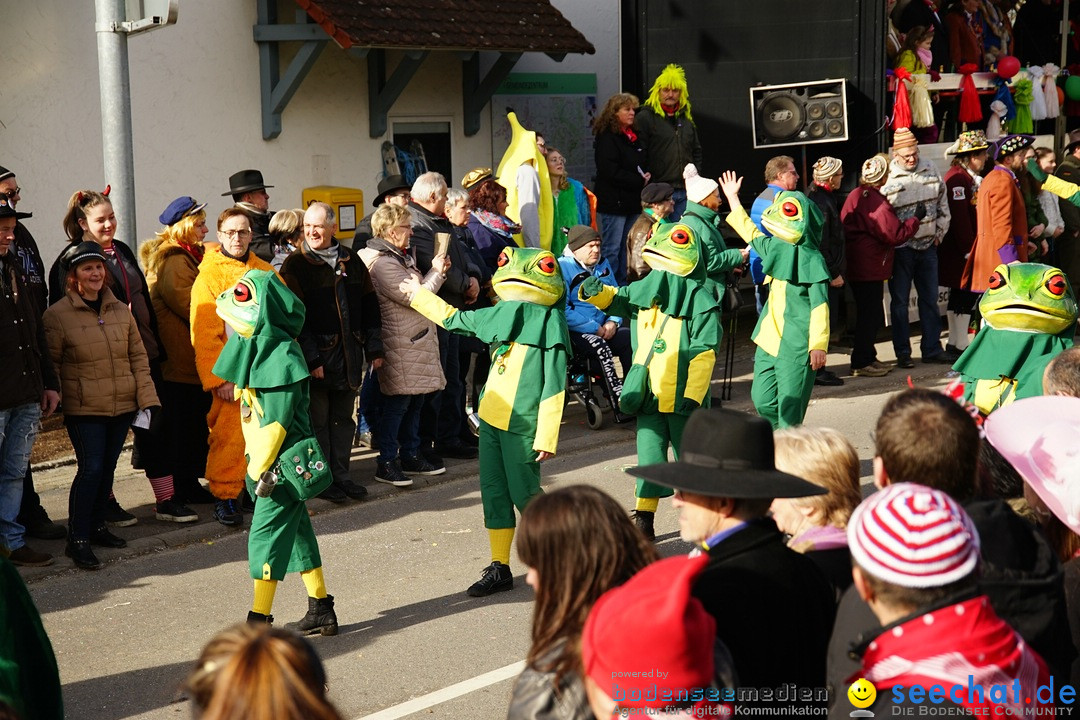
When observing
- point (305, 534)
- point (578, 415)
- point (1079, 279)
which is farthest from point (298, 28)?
point (1079, 279)

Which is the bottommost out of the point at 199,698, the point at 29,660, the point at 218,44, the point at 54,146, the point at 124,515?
the point at 124,515

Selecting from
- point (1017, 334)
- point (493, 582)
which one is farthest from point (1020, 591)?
point (493, 582)

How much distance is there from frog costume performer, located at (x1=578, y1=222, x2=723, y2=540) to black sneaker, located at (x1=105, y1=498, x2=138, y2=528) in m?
3.05

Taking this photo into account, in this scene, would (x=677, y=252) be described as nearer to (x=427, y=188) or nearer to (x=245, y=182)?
(x=427, y=188)

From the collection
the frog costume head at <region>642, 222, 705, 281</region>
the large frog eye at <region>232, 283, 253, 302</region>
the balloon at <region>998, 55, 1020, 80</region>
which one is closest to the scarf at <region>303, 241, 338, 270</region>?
the frog costume head at <region>642, 222, 705, 281</region>

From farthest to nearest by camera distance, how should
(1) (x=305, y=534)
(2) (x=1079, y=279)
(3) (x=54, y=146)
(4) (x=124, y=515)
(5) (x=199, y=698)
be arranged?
(2) (x=1079, y=279) → (3) (x=54, y=146) → (4) (x=124, y=515) → (1) (x=305, y=534) → (5) (x=199, y=698)

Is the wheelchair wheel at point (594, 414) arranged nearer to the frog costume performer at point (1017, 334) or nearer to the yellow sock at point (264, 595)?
the frog costume performer at point (1017, 334)

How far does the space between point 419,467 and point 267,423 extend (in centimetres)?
315

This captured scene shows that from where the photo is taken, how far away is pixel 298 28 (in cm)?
1164

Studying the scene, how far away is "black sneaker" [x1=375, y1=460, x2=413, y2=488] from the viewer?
28.9ft

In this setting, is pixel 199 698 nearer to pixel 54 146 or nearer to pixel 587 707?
pixel 587 707

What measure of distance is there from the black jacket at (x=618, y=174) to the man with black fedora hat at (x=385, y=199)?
146 inches

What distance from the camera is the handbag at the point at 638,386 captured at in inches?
291

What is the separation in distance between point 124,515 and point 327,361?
1.53 metres
